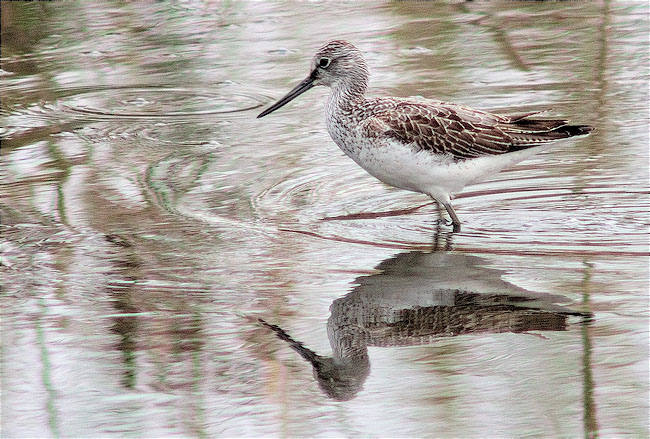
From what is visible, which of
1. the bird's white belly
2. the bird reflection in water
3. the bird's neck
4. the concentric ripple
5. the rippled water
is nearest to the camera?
the rippled water

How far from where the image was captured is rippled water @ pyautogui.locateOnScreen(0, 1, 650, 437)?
5.35 m

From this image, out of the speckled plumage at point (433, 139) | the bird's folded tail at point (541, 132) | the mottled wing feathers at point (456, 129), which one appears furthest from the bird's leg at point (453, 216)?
the bird's folded tail at point (541, 132)

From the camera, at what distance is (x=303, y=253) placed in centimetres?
732

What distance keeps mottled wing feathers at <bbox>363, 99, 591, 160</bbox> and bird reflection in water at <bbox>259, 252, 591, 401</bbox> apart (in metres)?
1.33

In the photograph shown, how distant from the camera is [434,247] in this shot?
7.46 m

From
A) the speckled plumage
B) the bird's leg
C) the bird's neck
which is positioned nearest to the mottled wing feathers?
the speckled plumage

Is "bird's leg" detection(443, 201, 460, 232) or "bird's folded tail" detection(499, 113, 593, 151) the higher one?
"bird's folded tail" detection(499, 113, 593, 151)

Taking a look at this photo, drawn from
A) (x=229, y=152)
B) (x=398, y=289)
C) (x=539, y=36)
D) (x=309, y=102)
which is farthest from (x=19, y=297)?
(x=539, y=36)

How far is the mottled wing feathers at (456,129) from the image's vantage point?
809cm

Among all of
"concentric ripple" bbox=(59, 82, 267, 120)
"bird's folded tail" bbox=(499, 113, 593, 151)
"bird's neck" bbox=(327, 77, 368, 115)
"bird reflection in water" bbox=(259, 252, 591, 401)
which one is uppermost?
"bird's neck" bbox=(327, 77, 368, 115)

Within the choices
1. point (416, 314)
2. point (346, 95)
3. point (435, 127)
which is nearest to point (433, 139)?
point (435, 127)

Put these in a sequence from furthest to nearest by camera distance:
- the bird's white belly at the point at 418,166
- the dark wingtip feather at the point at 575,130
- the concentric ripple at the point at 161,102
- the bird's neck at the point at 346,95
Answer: the concentric ripple at the point at 161,102 → the bird's neck at the point at 346,95 → the dark wingtip feather at the point at 575,130 → the bird's white belly at the point at 418,166

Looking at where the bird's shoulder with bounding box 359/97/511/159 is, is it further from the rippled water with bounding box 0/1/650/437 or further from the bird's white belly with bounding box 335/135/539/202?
the rippled water with bounding box 0/1/650/437

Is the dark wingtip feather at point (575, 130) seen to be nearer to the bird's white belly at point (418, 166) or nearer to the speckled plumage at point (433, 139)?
the speckled plumage at point (433, 139)
